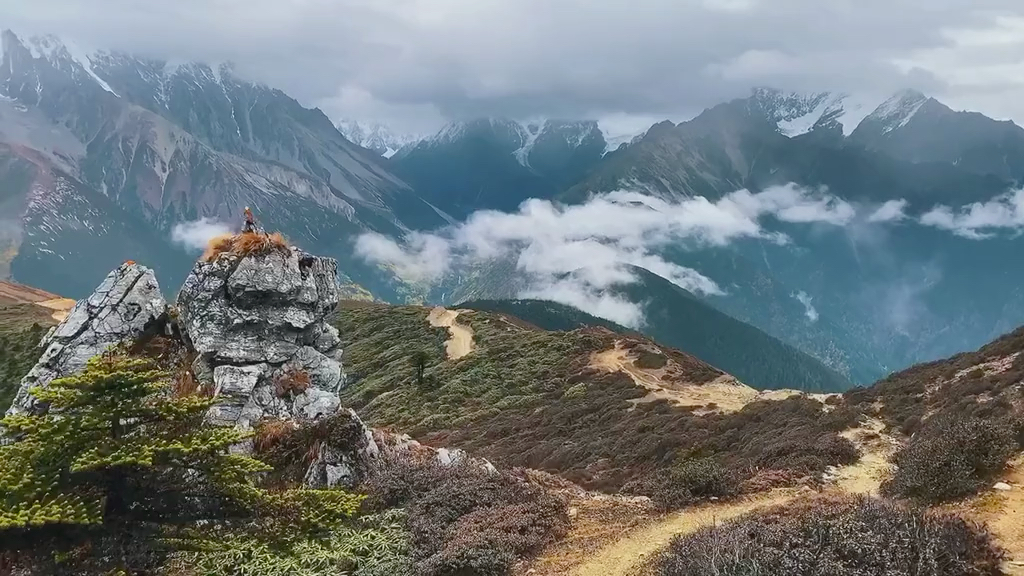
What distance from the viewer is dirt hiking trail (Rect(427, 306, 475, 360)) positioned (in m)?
84.8

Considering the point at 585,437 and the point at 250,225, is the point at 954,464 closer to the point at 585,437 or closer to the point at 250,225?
the point at 250,225

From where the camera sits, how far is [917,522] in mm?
9648

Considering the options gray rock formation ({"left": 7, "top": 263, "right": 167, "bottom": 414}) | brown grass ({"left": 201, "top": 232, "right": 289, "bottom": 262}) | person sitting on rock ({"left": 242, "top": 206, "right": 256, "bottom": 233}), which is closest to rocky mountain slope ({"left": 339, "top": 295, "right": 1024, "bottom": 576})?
brown grass ({"left": 201, "top": 232, "right": 289, "bottom": 262})

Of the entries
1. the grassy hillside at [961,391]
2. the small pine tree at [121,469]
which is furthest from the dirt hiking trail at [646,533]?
the grassy hillside at [961,391]

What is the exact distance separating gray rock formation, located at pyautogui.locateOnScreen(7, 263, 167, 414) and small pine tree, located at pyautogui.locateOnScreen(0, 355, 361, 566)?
41.7 feet

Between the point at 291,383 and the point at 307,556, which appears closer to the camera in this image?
the point at 307,556

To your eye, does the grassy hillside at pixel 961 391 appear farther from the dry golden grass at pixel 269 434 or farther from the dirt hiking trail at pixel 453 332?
the dirt hiking trail at pixel 453 332

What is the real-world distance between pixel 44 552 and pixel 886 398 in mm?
34071

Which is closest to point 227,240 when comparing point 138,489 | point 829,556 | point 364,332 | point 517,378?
point 138,489

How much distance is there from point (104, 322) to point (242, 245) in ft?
17.0

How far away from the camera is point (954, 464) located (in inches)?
522

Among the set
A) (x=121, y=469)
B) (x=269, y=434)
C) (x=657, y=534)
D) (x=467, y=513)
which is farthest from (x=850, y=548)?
(x=269, y=434)

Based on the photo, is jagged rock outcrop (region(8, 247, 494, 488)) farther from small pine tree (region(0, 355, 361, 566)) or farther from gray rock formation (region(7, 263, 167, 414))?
small pine tree (region(0, 355, 361, 566))

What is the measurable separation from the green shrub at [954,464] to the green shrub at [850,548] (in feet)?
9.36
